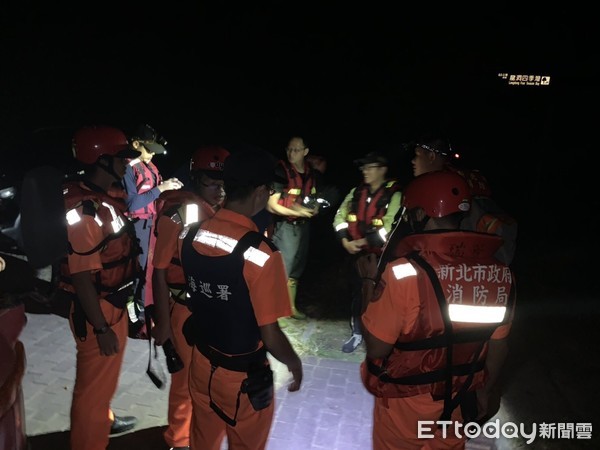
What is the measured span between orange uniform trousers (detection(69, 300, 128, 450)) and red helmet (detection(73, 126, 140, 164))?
3.44 feet

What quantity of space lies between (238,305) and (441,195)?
124 cm

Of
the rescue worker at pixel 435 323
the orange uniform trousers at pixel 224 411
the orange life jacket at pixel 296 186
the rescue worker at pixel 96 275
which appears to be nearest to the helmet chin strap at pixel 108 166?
the rescue worker at pixel 96 275

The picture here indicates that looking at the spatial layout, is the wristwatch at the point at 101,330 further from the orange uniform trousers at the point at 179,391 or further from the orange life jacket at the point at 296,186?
the orange life jacket at the point at 296,186

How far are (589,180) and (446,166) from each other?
585 inches

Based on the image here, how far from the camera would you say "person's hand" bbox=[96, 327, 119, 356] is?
9.82 ft

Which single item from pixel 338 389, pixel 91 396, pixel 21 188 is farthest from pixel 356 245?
pixel 21 188

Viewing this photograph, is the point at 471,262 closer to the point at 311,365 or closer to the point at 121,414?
the point at 311,365

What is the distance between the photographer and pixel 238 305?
2.39 m

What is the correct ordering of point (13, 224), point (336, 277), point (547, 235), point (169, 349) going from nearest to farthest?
1. point (13, 224)
2. point (169, 349)
3. point (336, 277)
4. point (547, 235)

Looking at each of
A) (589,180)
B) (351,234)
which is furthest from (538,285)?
(589,180)

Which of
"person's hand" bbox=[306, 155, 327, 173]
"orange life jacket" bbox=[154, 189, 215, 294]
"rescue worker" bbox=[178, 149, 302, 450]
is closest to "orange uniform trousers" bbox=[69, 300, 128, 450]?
"orange life jacket" bbox=[154, 189, 215, 294]

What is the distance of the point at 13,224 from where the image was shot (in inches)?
76.7

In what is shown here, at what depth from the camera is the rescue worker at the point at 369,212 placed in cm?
491

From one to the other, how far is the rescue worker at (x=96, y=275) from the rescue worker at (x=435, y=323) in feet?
5.83
